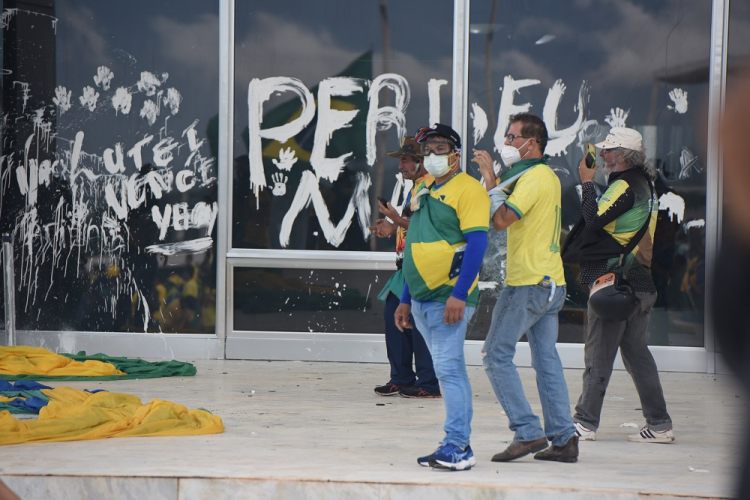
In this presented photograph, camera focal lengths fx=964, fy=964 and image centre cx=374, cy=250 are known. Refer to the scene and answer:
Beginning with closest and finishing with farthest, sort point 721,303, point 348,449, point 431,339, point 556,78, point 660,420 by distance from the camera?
1. point 721,303
2. point 431,339
3. point 348,449
4. point 660,420
5. point 556,78

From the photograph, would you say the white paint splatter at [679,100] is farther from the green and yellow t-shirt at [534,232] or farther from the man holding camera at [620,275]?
the green and yellow t-shirt at [534,232]

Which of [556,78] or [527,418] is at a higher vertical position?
[556,78]

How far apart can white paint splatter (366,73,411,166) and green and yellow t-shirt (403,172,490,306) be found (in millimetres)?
4176

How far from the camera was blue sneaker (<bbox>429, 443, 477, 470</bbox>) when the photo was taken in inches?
188

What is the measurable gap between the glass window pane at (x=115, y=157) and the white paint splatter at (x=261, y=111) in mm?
385

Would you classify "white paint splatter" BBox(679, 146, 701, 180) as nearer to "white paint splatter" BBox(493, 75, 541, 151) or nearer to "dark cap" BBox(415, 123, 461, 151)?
"white paint splatter" BBox(493, 75, 541, 151)

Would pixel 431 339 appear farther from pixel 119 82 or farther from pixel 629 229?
pixel 119 82

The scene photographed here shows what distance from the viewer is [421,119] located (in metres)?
9.09

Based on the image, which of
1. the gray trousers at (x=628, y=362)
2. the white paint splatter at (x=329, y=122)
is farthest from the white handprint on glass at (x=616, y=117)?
the gray trousers at (x=628, y=362)

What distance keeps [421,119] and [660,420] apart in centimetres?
425

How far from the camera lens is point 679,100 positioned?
29.0 ft

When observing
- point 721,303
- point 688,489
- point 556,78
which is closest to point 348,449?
point 688,489

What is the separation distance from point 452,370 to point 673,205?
475cm

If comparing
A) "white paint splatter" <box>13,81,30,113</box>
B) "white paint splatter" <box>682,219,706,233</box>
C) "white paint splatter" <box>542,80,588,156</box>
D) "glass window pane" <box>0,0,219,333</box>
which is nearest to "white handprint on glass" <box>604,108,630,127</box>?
"white paint splatter" <box>542,80,588,156</box>
